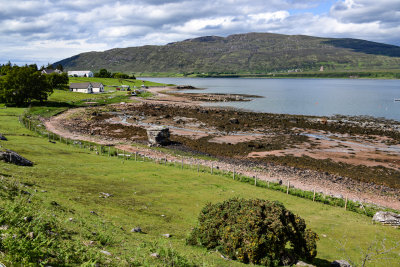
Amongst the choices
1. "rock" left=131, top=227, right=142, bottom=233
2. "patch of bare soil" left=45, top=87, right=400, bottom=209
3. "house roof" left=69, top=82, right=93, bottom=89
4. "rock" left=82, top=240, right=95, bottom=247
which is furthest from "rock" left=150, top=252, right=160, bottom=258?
"house roof" left=69, top=82, right=93, bottom=89

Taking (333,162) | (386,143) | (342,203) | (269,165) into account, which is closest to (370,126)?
(386,143)

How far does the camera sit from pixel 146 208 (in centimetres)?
2309

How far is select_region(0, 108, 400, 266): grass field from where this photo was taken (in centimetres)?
1448

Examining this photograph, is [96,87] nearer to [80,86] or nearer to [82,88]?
[80,86]

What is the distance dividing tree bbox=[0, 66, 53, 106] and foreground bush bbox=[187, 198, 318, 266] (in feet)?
344

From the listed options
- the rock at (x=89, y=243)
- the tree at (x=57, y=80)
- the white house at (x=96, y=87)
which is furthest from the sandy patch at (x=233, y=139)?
the white house at (x=96, y=87)

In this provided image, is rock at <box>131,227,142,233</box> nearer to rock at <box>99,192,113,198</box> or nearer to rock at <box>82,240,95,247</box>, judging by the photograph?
rock at <box>82,240,95,247</box>

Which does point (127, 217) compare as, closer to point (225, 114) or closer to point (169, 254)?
point (169, 254)

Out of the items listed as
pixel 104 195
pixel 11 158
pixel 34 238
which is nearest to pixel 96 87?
pixel 11 158

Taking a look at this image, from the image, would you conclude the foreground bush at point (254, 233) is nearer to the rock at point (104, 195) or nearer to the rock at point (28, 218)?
the rock at point (28, 218)

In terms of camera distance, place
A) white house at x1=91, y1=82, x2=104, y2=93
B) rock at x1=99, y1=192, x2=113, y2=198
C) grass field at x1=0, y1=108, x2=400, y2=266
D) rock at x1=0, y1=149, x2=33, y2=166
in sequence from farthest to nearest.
Answer: white house at x1=91, y1=82, x2=104, y2=93 → rock at x1=0, y1=149, x2=33, y2=166 → rock at x1=99, y1=192, x2=113, y2=198 → grass field at x1=0, y1=108, x2=400, y2=266

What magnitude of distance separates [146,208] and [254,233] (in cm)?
1101

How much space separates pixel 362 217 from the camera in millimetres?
29750

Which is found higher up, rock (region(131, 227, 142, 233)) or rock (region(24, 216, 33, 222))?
rock (region(24, 216, 33, 222))
